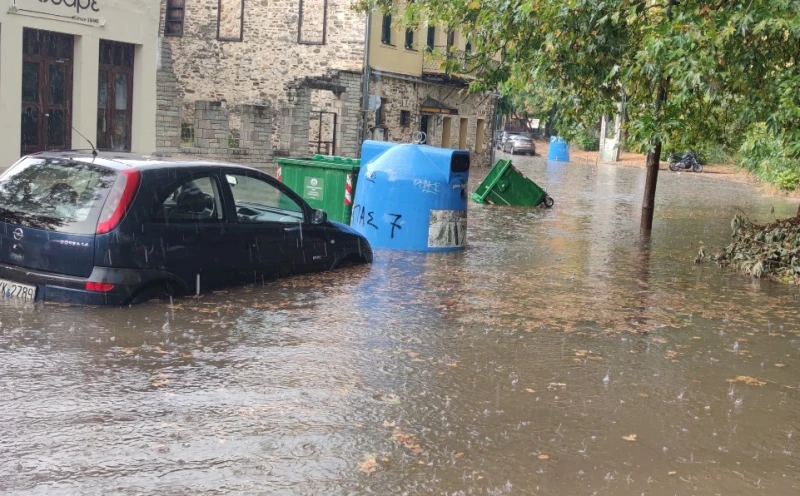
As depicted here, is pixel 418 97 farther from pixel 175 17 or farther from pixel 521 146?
pixel 521 146

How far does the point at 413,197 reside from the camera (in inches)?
516

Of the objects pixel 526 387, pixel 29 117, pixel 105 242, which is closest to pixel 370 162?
pixel 105 242

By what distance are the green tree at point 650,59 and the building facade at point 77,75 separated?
30.8ft

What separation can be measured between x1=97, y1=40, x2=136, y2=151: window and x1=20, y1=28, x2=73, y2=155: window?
41.2 inches

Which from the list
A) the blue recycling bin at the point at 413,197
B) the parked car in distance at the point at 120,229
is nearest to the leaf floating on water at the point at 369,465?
the parked car in distance at the point at 120,229

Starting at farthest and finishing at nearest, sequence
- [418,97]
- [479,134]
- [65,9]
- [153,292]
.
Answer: [479,134] → [418,97] → [65,9] → [153,292]

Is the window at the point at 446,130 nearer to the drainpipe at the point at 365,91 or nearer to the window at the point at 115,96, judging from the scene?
the drainpipe at the point at 365,91

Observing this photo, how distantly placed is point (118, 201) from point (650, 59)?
6.17 m

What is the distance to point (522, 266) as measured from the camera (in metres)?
12.9

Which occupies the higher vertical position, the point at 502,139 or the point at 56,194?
the point at 502,139

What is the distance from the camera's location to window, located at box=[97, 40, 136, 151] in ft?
80.4

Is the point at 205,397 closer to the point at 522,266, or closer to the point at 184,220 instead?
the point at 184,220

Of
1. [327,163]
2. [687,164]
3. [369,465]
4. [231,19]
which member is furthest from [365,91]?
[369,465]

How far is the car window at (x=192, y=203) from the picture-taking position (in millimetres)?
8492
